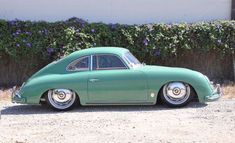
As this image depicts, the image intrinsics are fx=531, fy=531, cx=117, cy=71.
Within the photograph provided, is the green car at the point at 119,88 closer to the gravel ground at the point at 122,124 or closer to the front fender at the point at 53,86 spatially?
the front fender at the point at 53,86

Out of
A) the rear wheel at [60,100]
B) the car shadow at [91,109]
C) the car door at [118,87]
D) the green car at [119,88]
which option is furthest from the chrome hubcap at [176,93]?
the rear wheel at [60,100]

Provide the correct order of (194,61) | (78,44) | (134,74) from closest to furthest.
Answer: (134,74) < (78,44) < (194,61)

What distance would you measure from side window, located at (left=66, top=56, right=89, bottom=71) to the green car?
10cm

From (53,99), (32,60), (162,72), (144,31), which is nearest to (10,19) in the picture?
(32,60)

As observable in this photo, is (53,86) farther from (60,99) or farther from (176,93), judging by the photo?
(176,93)

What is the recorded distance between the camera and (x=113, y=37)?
13445mm

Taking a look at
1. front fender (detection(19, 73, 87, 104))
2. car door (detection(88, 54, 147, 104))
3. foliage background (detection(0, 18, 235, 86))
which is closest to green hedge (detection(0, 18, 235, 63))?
foliage background (detection(0, 18, 235, 86))

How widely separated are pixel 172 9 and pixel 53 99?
5.54 metres

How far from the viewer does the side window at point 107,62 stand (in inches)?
406

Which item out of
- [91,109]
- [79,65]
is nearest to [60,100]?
[91,109]

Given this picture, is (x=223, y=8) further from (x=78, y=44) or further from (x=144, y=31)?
(x=78, y=44)

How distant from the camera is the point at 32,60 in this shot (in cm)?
1365

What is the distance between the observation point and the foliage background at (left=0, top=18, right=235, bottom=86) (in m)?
13.2

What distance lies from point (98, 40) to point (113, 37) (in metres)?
0.40
